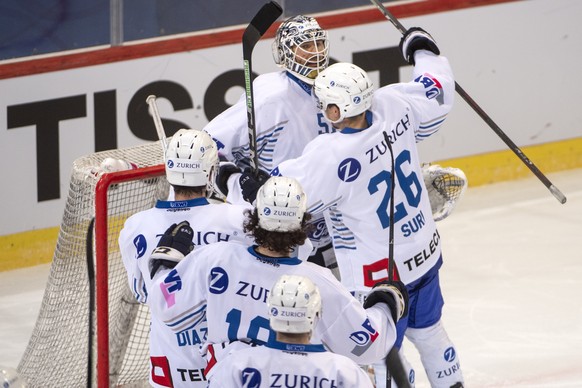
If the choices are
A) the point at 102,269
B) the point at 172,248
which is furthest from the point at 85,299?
the point at 172,248

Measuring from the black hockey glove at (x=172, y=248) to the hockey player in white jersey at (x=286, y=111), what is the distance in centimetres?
112

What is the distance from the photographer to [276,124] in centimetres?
485

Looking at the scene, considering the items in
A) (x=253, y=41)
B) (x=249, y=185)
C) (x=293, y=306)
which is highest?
(x=253, y=41)

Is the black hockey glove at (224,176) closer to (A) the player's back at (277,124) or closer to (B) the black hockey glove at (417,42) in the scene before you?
(A) the player's back at (277,124)

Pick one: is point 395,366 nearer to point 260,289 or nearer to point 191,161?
point 260,289

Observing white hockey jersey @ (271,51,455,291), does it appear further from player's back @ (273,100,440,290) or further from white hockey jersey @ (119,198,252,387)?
white hockey jersey @ (119,198,252,387)

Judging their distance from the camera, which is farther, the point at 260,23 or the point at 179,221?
the point at 260,23

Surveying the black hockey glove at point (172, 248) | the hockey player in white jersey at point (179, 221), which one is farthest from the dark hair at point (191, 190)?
the black hockey glove at point (172, 248)

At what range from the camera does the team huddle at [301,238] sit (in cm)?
336

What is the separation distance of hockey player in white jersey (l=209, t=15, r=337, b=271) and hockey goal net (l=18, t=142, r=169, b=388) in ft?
0.97

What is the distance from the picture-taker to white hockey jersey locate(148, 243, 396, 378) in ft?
11.4

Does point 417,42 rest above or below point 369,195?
above

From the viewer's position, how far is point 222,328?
3.52 m

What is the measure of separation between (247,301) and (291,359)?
1.03 ft
